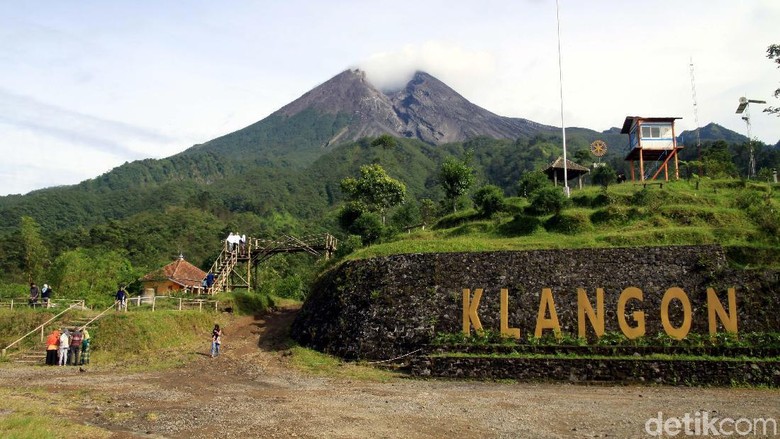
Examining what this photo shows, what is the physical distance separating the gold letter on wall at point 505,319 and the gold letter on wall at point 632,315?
10.4ft

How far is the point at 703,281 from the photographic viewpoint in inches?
750

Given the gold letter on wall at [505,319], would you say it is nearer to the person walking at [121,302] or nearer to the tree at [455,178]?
the person walking at [121,302]

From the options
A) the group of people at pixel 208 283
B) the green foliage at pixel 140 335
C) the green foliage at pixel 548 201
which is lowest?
the green foliage at pixel 140 335

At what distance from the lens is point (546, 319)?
744 inches

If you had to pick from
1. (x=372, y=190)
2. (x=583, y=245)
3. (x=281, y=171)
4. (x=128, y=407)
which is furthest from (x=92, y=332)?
(x=281, y=171)

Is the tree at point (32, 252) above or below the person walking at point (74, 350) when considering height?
above

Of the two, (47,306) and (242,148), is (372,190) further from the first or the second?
(242,148)

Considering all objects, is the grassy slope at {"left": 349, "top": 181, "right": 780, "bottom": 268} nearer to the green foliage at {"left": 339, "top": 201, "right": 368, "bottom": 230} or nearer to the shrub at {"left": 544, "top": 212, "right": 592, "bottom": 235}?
the shrub at {"left": 544, "top": 212, "right": 592, "bottom": 235}

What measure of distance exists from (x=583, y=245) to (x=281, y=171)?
108416 millimetres

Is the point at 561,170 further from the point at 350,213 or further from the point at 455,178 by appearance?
the point at 350,213

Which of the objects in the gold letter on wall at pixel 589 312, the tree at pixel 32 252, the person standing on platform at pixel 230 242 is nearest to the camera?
the gold letter on wall at pixel 589 312

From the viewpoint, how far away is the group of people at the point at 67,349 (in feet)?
62.6

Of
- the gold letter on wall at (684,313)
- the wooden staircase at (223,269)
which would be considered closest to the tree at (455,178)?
the wooden staircase at (223,269)

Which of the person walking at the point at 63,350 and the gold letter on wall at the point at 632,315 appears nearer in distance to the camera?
the gold letter on wall at the point at 632,315
